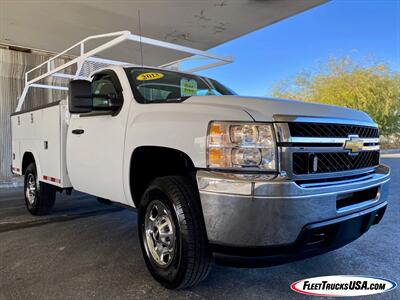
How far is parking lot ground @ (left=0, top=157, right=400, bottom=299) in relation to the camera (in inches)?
114

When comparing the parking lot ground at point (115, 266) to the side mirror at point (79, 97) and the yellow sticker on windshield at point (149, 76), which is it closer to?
the side mirror at point (79, 97)

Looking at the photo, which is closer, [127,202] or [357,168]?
[357,168]

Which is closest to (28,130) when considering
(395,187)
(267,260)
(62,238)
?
(62,238)

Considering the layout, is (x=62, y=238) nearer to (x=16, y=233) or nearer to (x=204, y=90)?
(x=16, y=233)

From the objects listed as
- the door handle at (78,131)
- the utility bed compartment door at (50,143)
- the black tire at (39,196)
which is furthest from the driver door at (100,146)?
the black tire at (39,196)

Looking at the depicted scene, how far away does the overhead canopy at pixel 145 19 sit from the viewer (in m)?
7.86

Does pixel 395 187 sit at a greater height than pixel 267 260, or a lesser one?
lesser

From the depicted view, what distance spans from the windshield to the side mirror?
456 mm

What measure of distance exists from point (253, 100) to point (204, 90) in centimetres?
172

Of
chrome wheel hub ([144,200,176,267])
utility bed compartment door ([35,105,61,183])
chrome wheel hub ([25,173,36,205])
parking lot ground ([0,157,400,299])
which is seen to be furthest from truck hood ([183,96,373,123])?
chrome wheel hub ([25,173,36,205])

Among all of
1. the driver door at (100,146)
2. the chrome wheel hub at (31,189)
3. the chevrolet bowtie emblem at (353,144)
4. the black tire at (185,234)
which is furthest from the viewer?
the chrome wheel hub at (31,189)

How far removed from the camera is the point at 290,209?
89.0 inches

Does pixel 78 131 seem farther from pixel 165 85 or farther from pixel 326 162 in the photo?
pixel 326 162

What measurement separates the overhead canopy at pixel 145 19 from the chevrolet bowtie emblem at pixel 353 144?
5.81 meters
